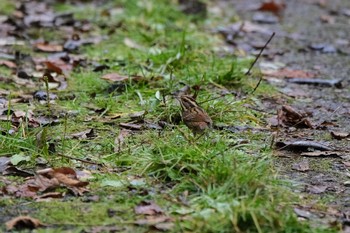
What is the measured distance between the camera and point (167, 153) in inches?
104

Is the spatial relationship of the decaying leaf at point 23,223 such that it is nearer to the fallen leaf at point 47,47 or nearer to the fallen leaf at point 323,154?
the fallen leaf at point 323,154

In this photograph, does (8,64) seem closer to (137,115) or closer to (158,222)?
(137,115)

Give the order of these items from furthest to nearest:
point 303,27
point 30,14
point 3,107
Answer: point 303,27 < point 30,14 < point 3,107

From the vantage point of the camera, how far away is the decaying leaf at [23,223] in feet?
7.10

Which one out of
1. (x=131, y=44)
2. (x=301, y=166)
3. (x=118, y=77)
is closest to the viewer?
(x=301, y=166)

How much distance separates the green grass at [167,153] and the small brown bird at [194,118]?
0.04 metres

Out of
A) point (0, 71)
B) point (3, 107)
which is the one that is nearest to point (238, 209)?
point (3, 107)

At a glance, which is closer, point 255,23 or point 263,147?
point 263,147

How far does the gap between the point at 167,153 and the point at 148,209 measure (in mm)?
375

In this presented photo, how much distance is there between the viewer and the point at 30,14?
5496 millimetres

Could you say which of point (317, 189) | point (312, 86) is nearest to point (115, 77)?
point (312, 86)

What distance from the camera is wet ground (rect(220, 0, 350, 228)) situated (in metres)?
2.54

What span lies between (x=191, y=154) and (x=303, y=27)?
3.59 m

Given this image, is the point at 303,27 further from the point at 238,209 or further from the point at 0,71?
the point at 238,209
